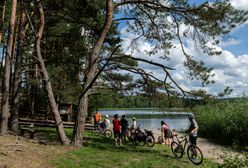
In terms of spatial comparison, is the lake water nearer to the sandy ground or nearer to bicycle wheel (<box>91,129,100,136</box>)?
the sandy ground

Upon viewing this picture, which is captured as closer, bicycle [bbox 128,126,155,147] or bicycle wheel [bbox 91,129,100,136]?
bicycle [bbox 128,126,155,147]

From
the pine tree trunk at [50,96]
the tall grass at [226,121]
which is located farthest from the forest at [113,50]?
the tall grass at [226,121]

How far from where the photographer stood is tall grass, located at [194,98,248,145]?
26.7 m

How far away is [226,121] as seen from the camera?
29453mm

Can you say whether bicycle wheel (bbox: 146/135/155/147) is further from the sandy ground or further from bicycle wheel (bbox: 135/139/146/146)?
the sandy ground

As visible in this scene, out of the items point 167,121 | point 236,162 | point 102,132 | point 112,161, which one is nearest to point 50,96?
point 112,161

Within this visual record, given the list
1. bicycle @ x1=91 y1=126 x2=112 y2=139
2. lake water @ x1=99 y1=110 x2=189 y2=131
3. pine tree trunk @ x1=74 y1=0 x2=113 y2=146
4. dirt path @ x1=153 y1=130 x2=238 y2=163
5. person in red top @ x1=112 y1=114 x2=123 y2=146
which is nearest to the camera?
dirt path @ x1=153 y1=130 x2=238 y2=163

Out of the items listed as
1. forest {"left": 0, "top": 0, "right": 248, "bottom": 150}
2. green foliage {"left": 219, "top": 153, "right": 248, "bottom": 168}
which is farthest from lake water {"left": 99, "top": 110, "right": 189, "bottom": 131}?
green foliage {"left": 219, "top": 153, "right": 248, "bottom": 168}

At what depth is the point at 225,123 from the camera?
96.6 ft

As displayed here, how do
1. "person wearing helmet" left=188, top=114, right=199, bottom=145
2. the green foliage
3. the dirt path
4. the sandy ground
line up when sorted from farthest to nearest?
1. "person wearing helmet" left=188, top=114, right=199, bottom=145
2. the sandy ground
3. the dirt path
4. the green foliage

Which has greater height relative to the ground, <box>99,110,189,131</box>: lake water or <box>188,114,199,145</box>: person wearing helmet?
<box>99,110,189,131</box>: lake water

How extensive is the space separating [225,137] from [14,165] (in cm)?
2044

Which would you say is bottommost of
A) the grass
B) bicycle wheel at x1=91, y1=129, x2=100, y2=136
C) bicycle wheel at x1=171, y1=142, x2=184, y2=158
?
the grass

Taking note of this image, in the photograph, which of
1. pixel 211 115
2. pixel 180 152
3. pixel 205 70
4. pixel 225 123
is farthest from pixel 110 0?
pixel 211 115
